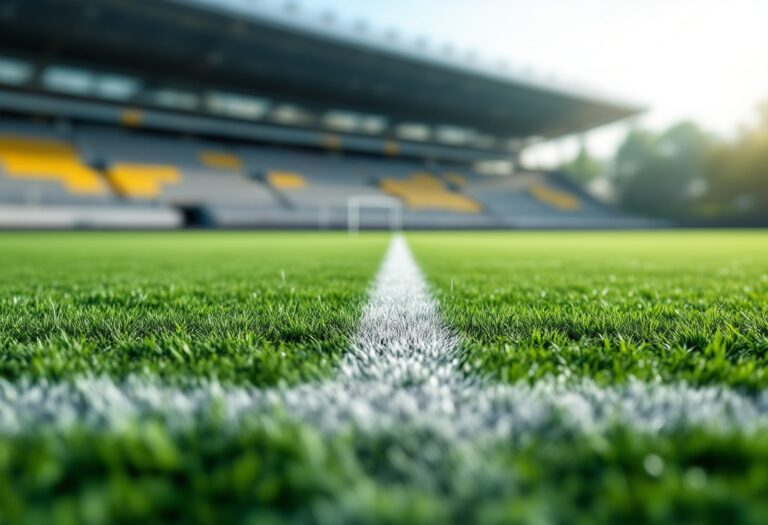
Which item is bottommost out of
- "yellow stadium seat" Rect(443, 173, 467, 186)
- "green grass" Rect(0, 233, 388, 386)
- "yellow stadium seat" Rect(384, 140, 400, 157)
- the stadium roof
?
"green grass" Rect(0, 233, 388, 386)

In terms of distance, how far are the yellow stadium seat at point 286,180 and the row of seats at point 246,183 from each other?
1.7 inches

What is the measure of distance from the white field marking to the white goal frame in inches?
771

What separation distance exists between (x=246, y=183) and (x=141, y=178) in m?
3.98

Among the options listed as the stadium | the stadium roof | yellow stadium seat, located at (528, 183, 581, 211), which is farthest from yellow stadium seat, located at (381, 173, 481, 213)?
the stadium

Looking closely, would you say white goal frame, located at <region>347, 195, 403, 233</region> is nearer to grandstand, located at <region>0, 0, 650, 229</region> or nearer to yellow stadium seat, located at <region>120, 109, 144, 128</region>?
grandstand, located at <region>0, 0, 650, 229</region>

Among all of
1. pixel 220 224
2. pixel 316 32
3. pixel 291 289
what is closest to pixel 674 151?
pixel 316 32

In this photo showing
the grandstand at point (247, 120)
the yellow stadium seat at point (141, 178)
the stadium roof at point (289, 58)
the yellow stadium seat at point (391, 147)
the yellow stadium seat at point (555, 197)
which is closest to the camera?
the stadium roof at point (289, 58)

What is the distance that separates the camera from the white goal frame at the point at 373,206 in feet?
69.6

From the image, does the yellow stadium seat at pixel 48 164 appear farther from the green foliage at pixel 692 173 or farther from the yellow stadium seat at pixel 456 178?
the green foliage at pixel 692 173

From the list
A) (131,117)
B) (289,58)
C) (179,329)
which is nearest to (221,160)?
(131,117)

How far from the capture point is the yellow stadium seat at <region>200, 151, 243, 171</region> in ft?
75.2

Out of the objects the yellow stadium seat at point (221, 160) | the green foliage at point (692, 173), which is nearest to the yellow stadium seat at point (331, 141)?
the yellow stadium seat at point (221, 160)

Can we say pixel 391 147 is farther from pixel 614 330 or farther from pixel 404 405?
pixel 404 405

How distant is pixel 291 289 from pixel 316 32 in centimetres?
1821
